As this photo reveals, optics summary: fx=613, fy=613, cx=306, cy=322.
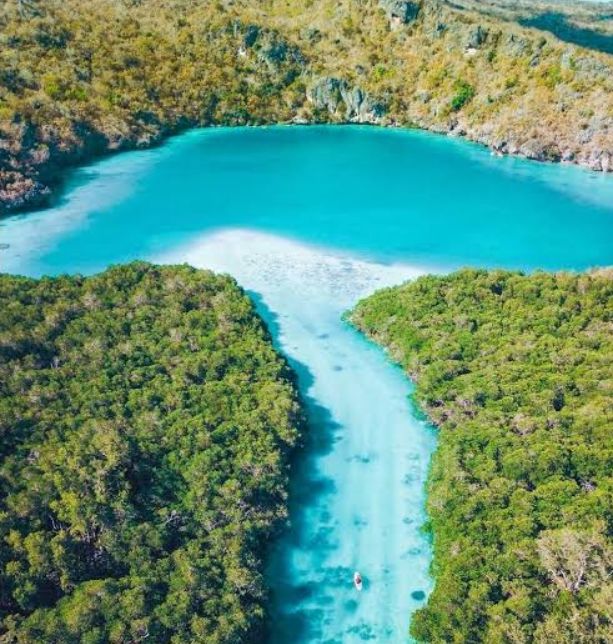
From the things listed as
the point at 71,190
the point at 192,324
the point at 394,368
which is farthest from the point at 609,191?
the point at 71,190

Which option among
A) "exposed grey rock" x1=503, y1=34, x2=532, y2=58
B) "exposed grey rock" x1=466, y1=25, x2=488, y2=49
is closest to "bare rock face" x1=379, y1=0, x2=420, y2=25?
"exposed grey rock" x1=466, y1=25, x2=488, y2=49

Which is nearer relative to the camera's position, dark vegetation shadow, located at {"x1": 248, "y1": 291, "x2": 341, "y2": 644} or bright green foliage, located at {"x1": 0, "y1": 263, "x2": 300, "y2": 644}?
bright green foliage, located at {"x1": 0, "y1": 263, "x2": 300, "y2": 644}

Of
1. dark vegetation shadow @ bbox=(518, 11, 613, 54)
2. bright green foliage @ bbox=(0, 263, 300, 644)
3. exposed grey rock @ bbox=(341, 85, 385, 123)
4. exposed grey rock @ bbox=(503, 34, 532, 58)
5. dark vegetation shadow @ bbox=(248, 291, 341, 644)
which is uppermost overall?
dark vegetation shadow @ bbox=(518, 11, 613, 54)

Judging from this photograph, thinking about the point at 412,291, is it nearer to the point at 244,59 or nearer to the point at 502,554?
the point at 502,554

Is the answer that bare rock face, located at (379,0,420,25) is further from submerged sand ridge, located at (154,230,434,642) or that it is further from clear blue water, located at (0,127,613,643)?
submerged sand ridge, located at (154,230,434,642)

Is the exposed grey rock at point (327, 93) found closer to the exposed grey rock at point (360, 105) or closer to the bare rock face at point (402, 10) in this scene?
the exposed grey rock at point (360, 105)
